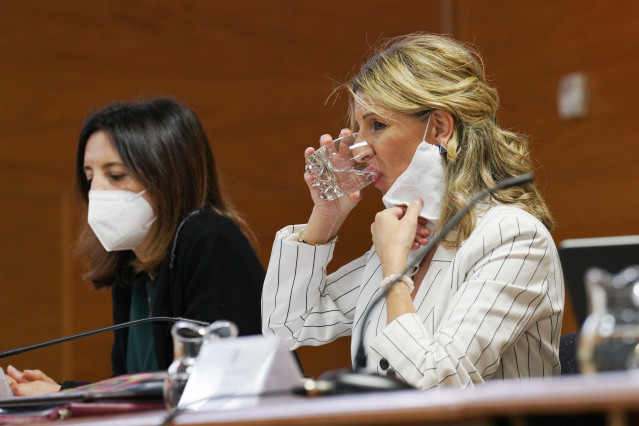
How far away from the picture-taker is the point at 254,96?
3695mm

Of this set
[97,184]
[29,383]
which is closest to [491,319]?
[29,383]

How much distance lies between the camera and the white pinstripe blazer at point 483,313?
4.88 feet

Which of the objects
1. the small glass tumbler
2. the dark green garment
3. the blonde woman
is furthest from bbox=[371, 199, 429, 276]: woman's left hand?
the dark green garment

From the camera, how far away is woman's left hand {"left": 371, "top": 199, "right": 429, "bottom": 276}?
166cm

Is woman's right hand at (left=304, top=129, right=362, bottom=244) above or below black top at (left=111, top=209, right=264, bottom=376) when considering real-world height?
above

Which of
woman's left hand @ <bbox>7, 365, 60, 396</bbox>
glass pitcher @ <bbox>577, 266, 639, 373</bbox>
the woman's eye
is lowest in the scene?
woman's left hand @ <bbox>7, 365, 60, 396</bbox>

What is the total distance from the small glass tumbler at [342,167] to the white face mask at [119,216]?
0.69 m

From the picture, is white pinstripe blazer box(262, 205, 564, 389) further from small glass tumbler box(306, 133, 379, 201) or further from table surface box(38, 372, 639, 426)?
table surface box(38, 372, 639, 426)

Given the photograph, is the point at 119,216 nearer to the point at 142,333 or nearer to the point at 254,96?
the point at 142,333

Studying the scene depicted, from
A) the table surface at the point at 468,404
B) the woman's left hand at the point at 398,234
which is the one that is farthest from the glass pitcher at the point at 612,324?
the woman's left hand at the point at 398,234

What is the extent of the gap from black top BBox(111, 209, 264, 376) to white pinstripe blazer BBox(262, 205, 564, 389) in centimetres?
51

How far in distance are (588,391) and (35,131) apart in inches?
122

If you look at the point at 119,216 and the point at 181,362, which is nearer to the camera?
the point at 181,362

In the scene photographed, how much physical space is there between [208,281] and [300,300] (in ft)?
1.41
